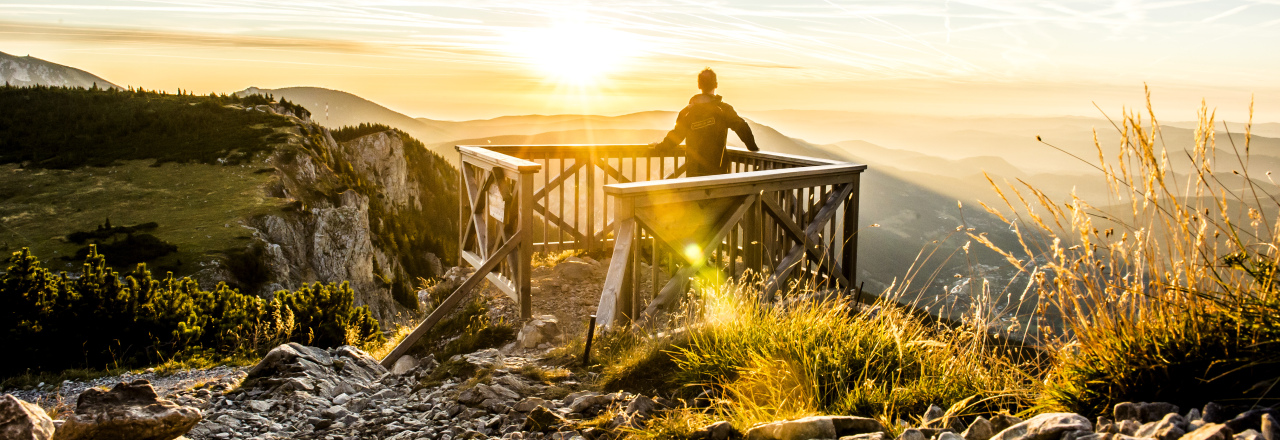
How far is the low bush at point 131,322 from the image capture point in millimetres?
7969

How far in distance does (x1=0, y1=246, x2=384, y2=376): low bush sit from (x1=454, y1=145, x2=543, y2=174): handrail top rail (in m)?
2.32

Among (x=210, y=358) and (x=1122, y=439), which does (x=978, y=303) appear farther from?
(x=210, y=358)

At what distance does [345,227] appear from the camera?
1415 inches

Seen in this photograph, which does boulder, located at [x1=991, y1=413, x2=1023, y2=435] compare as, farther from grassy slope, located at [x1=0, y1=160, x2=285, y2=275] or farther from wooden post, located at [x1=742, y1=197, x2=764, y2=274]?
grassy slope, located at [x1=0, y1=160, x2=285, y2=275]

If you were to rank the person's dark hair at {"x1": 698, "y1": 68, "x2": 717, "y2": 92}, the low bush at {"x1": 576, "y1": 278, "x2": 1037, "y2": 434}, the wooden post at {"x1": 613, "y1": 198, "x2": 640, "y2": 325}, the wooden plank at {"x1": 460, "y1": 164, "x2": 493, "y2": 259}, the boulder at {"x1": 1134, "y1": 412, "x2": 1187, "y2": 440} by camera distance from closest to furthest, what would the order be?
the boulder at {"x1": 1134, "y1": 412, "x2": 1187, "y2": 440}, the low bush at {"x1": 576, "y1": 278, "x2": 1037, "y2": 434}, the wooden post at {"x1": 613, "y1": 198, "x2": 640, "y2": 325}, the person's dark hair at {"x1": 698, "y1": 68, "x2": 717, "y2": 92}, the wooden plank at {"x1": 460, "y1": 164, "x2": 493, "y2": 259}

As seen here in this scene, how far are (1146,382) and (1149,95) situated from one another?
127cm

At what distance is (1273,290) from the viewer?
306 centimetres

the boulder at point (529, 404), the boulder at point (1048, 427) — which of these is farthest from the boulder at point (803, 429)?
the boulder at point (529, 404)

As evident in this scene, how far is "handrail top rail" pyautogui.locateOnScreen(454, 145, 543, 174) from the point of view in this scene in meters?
7.57

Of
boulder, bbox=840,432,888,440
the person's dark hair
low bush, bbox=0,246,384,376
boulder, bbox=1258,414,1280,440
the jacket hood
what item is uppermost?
the person's dark hair

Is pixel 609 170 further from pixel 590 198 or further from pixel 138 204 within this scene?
pixel 138 204

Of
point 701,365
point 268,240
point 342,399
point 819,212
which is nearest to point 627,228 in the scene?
point 701,365

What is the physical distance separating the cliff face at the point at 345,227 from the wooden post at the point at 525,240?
6.47m

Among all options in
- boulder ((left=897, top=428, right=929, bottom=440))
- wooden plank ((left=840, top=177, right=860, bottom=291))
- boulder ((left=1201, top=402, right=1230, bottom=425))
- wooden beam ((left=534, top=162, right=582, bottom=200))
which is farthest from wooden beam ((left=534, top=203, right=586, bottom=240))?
boulder ((left=1201, top=402, right=1230, bottom=425))
